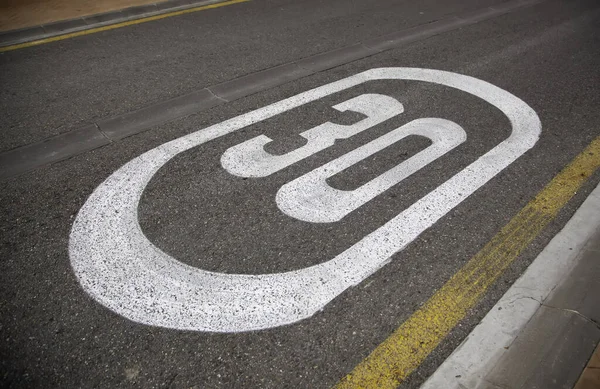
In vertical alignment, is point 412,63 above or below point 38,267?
above

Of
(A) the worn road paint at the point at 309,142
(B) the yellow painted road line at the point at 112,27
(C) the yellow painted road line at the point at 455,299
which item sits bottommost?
(C) the yellow painted road line at the point at 455,299

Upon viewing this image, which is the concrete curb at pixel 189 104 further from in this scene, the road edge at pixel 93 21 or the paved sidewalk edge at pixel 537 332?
the paved sidewalk edge at pixel 537 332

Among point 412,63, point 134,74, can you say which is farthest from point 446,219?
point 134,74

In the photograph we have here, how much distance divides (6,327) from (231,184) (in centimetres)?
166

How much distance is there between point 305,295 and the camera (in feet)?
8.72

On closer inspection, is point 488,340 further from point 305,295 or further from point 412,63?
point 412,63

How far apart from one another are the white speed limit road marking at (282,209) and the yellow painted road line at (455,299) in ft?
1.26

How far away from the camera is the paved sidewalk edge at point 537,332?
7.38ft

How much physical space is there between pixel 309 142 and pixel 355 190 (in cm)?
78

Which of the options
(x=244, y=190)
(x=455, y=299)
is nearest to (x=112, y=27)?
(x=244, y=190)

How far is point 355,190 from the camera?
3500 millimetres

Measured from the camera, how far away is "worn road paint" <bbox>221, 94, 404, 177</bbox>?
373 centimetres

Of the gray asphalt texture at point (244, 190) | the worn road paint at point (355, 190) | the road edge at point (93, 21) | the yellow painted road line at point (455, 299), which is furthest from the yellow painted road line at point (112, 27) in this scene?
the yellow painted road line at point (455, 299)

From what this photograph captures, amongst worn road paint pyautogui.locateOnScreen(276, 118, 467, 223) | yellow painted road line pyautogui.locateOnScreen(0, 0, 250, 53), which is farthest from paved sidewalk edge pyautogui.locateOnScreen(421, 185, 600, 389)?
yellow painted road line pyautogui.locateOnScreen(0, 0, 250, 53)
